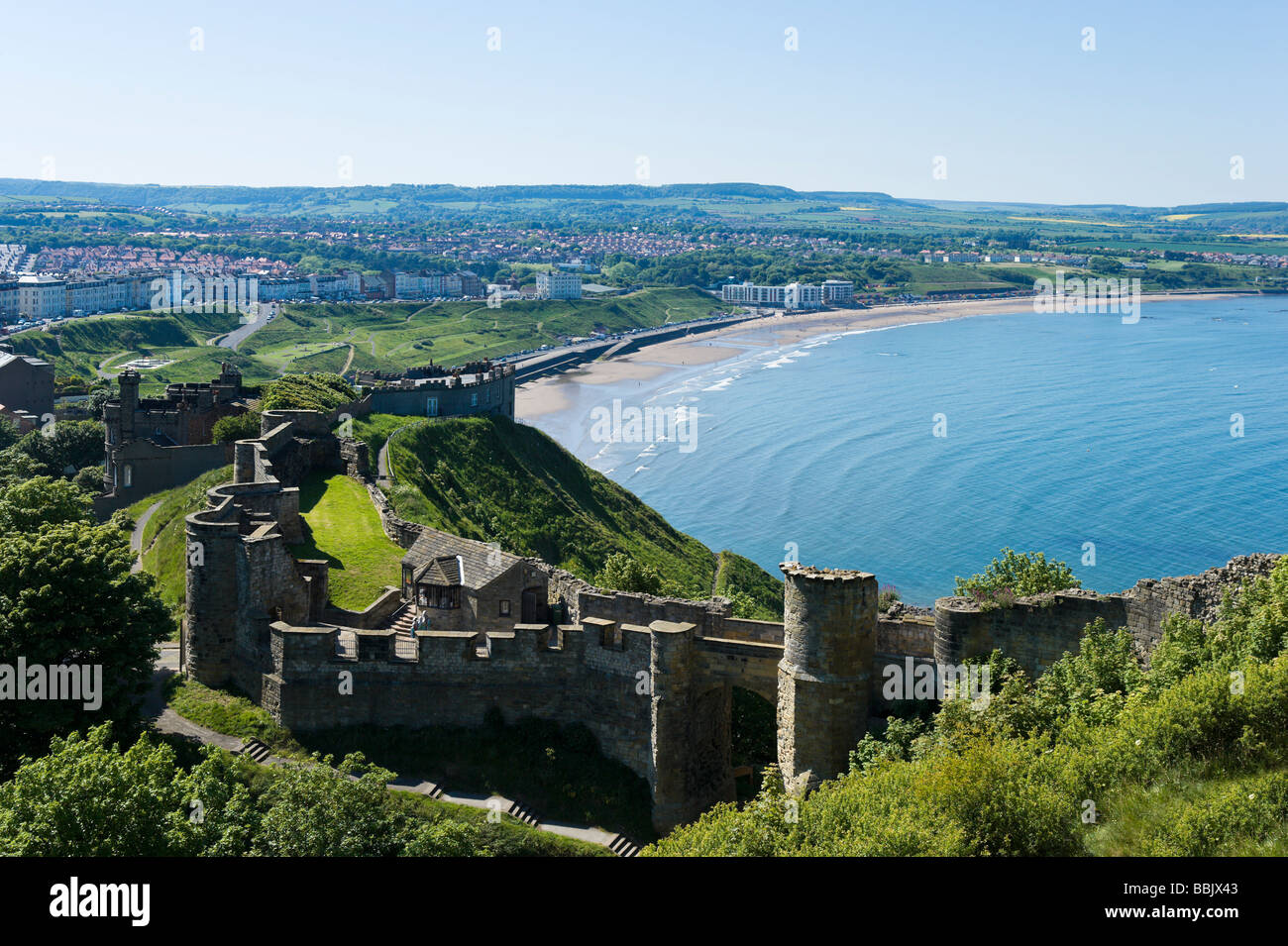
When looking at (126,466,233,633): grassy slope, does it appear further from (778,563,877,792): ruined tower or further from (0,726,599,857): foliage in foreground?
(778,563,877,792): ruined tower

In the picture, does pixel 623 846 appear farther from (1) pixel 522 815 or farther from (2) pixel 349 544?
(2) pixel 349 544

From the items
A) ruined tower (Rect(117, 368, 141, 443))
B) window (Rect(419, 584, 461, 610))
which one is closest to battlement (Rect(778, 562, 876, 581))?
window (Rect(419, 584, 461, 610))

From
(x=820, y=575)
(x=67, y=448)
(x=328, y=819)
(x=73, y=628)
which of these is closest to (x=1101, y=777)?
(x=820, y=575)

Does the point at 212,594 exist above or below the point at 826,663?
above

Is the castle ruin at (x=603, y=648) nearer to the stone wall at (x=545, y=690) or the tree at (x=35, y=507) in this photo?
the stone wall at (x=545, y=690)

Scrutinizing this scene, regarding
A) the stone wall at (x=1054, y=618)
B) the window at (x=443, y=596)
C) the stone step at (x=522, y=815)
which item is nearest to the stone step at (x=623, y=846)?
the stone step at (x=522, y=815)
